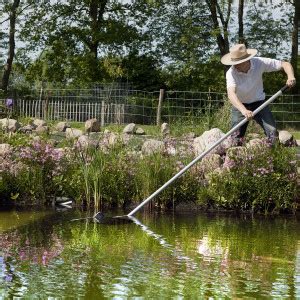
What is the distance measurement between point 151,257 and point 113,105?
16.6m

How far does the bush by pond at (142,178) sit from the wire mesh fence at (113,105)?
1193 centimetres

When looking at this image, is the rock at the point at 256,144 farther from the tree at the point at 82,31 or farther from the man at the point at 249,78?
the tree at the point at 82,31

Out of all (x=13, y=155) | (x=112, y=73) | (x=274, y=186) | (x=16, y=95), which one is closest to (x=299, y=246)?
(x=274, y=186)

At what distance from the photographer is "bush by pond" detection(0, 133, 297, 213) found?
28.1 feet

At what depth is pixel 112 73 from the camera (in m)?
29.4

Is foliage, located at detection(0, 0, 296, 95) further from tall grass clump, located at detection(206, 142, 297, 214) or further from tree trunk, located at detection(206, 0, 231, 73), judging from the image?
tall grass clump, located at detection(206, 142, 297, 214)

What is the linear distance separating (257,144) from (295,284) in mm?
3838

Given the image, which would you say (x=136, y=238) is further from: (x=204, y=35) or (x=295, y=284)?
(x=204, y=35)

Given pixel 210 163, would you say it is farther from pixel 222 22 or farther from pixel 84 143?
pixel 222 22

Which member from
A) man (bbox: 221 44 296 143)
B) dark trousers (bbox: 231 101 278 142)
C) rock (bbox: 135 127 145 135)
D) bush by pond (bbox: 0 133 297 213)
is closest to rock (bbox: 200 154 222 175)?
bush by pond (bbox: 0 133 297 213)

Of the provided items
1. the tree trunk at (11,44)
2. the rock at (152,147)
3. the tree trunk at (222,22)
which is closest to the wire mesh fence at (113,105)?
the tree trunk at (11,44)

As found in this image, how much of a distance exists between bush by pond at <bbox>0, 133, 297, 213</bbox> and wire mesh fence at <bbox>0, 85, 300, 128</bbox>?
1193cm

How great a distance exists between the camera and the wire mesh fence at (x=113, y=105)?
22.1 meters

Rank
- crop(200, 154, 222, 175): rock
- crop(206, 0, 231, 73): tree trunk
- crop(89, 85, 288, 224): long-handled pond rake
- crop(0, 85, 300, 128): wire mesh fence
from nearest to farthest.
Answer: crop(89, 85, 288, 224): long-handled pond rake, crop(200, 154, 222, 175): rock, crop(0, 85, 300, 128): wire mesh fence, crop(206, 0, 231, 73): tree trunk
